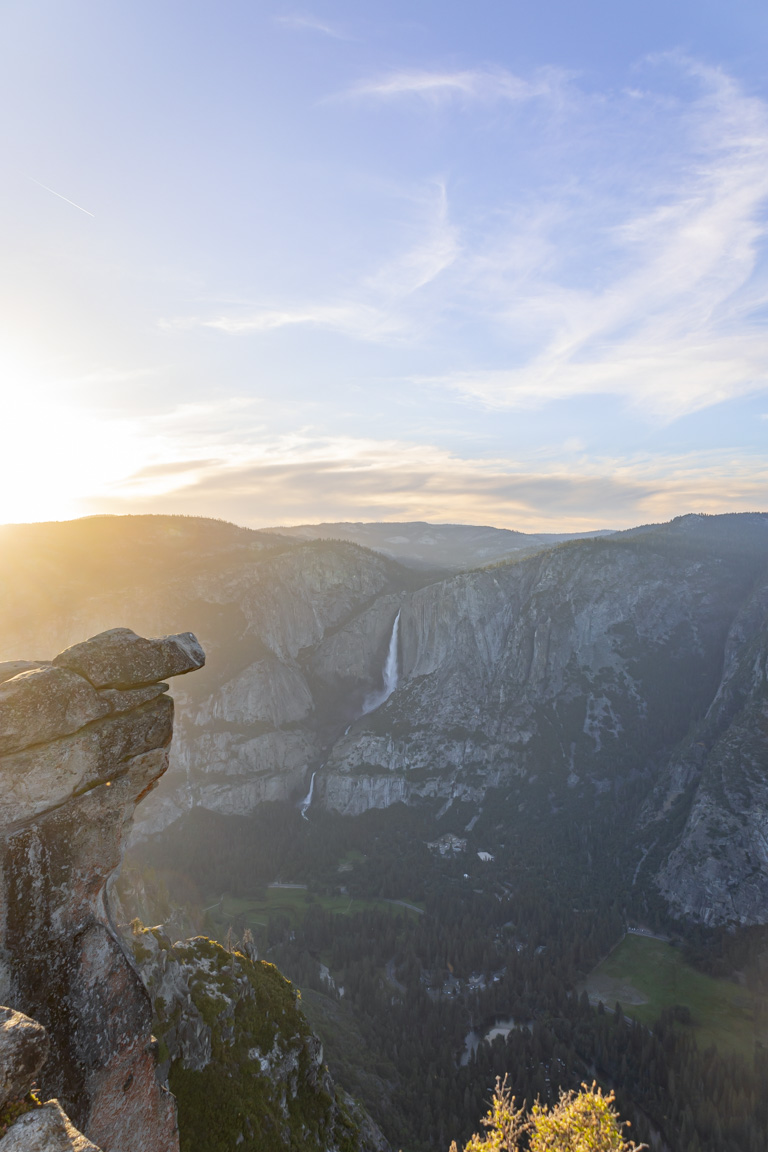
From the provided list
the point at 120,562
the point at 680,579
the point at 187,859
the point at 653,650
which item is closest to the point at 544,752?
the point at 653,650

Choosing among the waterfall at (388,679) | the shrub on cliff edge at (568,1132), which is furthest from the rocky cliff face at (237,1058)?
the waterfall at (388,679)

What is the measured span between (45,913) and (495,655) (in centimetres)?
15703

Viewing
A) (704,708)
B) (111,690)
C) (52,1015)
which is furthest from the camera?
(704,708)

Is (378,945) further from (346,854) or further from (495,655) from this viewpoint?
(495,655)

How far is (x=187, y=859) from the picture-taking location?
11769 cm

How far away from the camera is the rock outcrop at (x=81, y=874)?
53.6ft

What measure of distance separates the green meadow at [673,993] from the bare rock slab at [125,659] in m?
81.9

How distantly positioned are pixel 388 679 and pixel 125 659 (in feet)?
537

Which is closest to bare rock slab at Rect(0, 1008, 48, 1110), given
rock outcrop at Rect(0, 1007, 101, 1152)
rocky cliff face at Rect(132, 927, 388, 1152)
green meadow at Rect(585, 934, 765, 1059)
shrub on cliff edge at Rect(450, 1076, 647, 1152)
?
rock outcrop at Rect(0, 1007, 101, 1152)

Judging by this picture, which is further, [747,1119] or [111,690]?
[747,1119]

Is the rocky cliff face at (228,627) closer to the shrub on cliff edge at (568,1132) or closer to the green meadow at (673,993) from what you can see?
the green meadow at (673,993)

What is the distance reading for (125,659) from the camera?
63.0 ft

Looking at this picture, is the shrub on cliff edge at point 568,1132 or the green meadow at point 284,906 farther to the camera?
the green meadow at point 284,906

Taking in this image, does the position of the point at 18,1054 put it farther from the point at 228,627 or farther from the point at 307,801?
the point at 228,627
